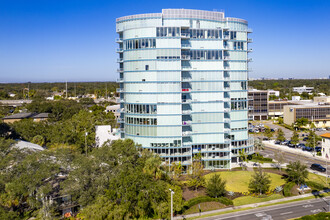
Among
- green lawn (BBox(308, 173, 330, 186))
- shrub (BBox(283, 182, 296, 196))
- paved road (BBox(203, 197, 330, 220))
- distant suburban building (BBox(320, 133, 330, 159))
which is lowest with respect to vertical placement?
paved road (BBox(203, 197, 330, 220))

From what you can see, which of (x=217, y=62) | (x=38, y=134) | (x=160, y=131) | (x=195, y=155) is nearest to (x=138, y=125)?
(x=160, y=131)

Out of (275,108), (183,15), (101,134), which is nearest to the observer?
(183,15)

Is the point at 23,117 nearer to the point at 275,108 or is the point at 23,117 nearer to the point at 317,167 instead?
the point at 317,167

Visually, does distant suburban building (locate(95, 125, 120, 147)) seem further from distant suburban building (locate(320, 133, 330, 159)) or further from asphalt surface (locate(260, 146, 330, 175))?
distant suburban building (locate(320, 133, 330, 159))

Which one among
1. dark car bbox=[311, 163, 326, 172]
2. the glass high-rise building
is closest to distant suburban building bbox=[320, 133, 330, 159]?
dark car bbox=[311, 163, 326, 172]

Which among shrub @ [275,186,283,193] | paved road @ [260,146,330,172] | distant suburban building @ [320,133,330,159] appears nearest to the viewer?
shrub @ [275,186,283,193]

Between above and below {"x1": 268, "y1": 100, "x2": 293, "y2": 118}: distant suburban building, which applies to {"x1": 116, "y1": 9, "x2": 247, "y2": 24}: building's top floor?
above

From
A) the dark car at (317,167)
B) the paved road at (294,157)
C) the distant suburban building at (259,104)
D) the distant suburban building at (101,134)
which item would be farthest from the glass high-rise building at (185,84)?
the distant suburban building at (259,104)

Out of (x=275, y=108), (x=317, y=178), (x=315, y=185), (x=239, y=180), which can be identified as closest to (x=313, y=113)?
(x=275, y=108)
